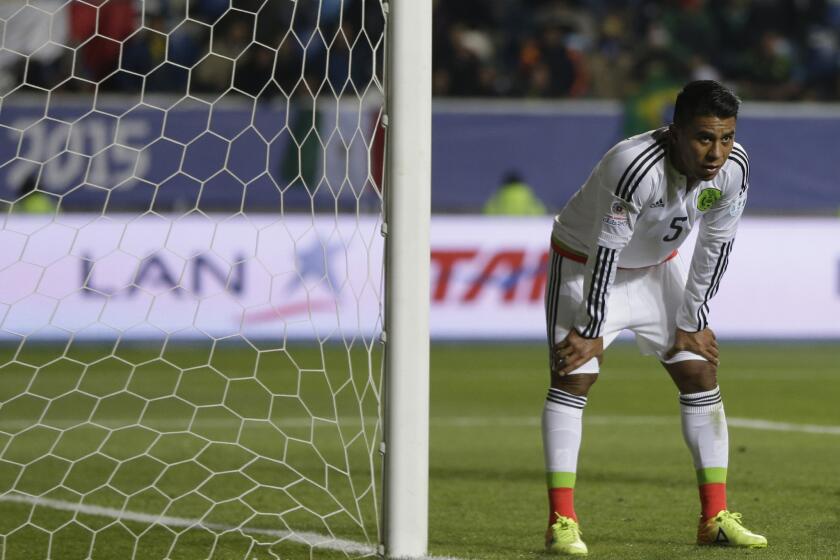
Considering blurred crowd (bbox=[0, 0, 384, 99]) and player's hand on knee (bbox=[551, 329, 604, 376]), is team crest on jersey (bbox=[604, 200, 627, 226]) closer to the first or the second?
player's hand on knee (bbox=[551, 329, 604, 376])

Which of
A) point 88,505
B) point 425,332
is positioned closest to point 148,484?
point 88,505

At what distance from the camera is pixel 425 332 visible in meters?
4.36

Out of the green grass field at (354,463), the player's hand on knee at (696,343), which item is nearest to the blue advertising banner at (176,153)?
the green grass field at (354,463)

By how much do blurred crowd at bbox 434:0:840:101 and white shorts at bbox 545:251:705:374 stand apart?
11.3 m

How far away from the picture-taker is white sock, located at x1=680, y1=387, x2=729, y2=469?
4.84 meters

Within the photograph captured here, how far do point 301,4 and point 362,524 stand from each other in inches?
482

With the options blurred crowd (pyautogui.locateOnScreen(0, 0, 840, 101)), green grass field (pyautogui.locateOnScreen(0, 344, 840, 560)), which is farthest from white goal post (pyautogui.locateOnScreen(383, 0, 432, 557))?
blurred crowd (pyautogui.locateOnScreen(0, 0, 840, 101))

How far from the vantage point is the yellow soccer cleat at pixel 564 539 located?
4535mm

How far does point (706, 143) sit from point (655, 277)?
73cm

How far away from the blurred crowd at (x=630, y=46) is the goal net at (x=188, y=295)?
5.75ft

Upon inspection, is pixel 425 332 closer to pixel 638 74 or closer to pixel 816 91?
pixel 638 74

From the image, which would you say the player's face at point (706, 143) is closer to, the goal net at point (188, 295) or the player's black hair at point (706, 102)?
the player's black hair at point (706, 102)

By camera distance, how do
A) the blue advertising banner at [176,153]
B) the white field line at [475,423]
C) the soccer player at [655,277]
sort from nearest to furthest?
the soccer player at [655,277] → the white field line at [475,423] → the blue advertising banner at [176,153]

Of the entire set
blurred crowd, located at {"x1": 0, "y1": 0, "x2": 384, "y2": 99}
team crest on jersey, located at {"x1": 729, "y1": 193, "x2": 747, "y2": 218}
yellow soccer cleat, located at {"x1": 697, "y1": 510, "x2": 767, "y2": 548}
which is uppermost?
team crest on jersey, located at {"x1": 729, "y1": 193, "x2": 747, "y2": 218}
